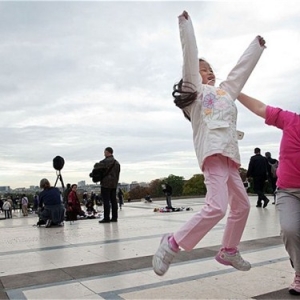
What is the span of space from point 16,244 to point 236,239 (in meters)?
4.32

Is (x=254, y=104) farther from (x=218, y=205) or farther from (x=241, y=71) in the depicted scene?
(x=218, y=205)

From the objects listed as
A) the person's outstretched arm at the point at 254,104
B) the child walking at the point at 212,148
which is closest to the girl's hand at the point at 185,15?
the child walking at the point at 212,148

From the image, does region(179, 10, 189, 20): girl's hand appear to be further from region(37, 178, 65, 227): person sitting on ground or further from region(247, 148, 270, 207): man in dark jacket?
region(247, 148, 270, 207): man in dark jacket

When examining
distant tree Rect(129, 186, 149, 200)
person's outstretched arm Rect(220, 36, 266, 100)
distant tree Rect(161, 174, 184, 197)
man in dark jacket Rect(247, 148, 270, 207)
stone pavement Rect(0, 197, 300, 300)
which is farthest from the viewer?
distant tree Rect(161, 174, 184, 197)

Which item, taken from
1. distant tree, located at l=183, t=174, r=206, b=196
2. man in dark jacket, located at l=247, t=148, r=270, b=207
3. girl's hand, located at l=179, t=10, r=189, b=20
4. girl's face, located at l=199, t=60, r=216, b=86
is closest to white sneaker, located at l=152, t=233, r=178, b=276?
girl's face, located at l=199, t=60, r=216, b=86

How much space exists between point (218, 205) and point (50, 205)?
7.04 metres

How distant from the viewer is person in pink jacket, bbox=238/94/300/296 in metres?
3.15

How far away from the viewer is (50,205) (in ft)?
30.8

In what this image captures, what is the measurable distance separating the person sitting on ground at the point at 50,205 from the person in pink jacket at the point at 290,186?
272 inches

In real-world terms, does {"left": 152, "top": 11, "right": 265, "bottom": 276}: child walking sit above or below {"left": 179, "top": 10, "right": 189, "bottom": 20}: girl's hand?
below

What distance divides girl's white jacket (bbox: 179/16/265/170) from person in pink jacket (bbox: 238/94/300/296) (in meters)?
0.41

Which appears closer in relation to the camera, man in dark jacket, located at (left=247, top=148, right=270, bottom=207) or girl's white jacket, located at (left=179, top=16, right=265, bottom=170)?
girl's white jacket, located at (left=179, top=16, right=265, bottom=170)

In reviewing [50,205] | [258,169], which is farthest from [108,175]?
[258,169]

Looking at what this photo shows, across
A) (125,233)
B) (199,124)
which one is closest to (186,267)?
(199,124)
